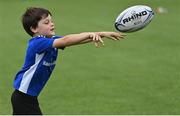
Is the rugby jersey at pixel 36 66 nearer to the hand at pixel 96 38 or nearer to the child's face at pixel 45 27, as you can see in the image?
the child's face at pixel 45 27

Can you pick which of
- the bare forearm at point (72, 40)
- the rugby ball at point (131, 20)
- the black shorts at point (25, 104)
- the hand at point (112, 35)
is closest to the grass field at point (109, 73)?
the rugby ball at point (131, 20)

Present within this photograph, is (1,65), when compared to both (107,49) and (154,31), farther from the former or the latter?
(154,31)

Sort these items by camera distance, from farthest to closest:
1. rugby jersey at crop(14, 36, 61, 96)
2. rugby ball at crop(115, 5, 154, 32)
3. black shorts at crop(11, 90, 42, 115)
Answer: rugby ball at crop(115, 5, 154, 32), black shorts at crop(11, 90, 42, 115), rugby jersey at crop(14, 36, 61, 96)

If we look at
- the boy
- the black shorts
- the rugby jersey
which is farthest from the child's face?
the black shorts

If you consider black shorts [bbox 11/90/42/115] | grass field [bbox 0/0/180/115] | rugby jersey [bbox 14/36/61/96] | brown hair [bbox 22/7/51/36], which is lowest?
grass field [bbox 0/0/180/115]

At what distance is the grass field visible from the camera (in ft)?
32.1

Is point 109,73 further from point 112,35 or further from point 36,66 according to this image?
point 112,35

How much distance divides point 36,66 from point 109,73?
249 inches

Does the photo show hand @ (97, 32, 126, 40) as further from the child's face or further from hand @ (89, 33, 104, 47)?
the child's face

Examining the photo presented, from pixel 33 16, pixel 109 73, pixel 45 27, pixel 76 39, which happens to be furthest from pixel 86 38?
pixel 109 73

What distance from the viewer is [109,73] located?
12820 mm

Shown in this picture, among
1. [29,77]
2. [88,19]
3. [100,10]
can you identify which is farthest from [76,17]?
[29,77]

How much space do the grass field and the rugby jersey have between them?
8.88ft

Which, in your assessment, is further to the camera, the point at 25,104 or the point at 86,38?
the point at 25,104
